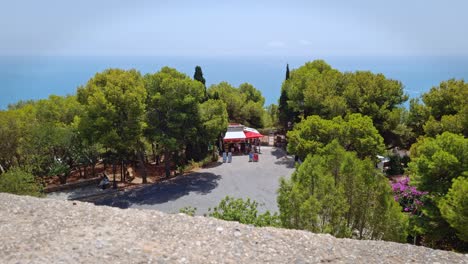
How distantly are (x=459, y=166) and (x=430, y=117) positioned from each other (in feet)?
32.1

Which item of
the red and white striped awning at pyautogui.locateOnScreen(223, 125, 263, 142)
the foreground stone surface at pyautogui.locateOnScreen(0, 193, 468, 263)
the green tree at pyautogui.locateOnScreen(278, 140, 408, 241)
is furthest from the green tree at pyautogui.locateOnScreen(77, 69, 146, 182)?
the green tree at pyautogui.locateOnScreen(278, 140, 408, 241)

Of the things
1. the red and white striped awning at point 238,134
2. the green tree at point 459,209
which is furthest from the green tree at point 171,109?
the green tree at point 459,209

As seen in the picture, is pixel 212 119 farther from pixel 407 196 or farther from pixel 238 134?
pixel 407 196

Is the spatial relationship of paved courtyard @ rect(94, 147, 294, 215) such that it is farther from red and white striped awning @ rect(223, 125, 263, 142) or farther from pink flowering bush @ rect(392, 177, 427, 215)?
pink flowering bush @ rect(392, 177, 427, 215)

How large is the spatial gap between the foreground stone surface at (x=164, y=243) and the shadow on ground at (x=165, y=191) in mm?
9836

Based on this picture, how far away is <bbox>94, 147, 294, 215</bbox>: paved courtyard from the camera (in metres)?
17.4

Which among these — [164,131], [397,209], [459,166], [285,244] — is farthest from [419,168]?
[164,131]

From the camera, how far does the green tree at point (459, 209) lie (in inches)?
396


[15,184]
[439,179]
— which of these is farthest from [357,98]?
[15,184]

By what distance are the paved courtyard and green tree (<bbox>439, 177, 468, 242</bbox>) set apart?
7344mm

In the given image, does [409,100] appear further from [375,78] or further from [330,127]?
[330,127]

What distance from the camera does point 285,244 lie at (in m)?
7.03

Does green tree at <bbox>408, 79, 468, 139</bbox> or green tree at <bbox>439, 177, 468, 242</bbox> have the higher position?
green tree at <bbox>408, 79, 468, 139</bbox>

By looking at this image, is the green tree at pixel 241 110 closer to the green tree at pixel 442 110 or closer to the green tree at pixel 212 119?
the green tree at pixel 212 119
